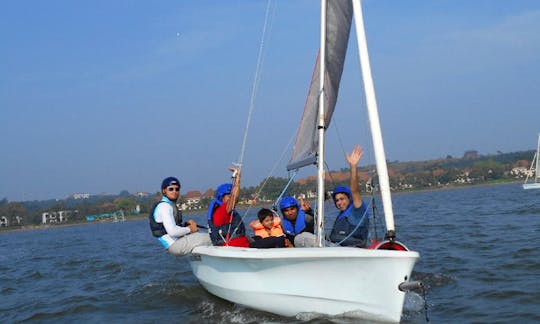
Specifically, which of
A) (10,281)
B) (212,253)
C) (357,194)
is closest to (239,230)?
(212,253)

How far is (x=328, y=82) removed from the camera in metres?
8.62

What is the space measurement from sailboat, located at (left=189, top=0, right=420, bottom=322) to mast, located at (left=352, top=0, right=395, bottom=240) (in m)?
0.01

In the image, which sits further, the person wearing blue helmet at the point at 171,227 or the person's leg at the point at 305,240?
the person wearing blue helmet at the point at 171,227

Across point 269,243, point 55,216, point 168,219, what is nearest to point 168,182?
point 168,219

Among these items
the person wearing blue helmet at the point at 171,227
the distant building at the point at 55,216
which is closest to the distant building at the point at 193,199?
the distant building at the point at 55,216

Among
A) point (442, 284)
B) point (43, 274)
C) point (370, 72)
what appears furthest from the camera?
point (43, 274)

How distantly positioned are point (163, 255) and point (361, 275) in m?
13.1

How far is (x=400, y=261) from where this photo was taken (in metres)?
6.35

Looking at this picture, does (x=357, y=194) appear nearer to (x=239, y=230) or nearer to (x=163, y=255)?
(x=239, y=230)

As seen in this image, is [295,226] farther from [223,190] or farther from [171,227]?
[171,227]

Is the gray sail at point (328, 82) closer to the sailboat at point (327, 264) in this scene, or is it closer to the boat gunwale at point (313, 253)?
the sailboat at point (327, 264)

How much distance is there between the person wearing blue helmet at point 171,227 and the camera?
31.8ft

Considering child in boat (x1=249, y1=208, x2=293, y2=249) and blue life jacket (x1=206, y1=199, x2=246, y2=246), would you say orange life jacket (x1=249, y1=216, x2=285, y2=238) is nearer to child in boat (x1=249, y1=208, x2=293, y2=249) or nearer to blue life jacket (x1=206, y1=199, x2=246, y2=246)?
child in boat (x1=249, y1=208, x2=293, y2=249)

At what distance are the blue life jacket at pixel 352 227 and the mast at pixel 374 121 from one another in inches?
50.1
